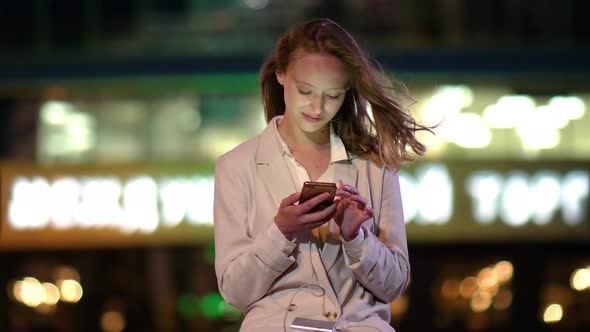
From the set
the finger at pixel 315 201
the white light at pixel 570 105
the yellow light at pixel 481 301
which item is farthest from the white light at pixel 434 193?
the finger at pixel 315 201

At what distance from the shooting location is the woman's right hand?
11.5 feet

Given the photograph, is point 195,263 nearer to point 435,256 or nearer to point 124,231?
point 124,231

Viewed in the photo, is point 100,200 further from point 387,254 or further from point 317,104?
point 387,254

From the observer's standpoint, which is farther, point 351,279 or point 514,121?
point 514,121

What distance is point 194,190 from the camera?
2211 centimetres

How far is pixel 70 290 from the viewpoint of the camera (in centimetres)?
2197

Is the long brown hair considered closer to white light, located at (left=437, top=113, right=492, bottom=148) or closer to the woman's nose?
the woman's nose

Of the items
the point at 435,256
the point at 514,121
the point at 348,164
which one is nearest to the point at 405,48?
the point at 514,121

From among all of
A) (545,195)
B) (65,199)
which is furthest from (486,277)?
(65,199)

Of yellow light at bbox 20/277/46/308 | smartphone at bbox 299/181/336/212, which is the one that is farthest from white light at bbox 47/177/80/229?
smartphone at bbox 299/181/336/212

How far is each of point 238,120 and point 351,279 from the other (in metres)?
17.9

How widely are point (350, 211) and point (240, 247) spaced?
0.42 metres

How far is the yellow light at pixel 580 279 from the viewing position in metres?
21.8

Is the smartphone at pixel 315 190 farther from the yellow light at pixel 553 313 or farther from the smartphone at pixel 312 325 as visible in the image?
the yellow light at pixel 553 313
